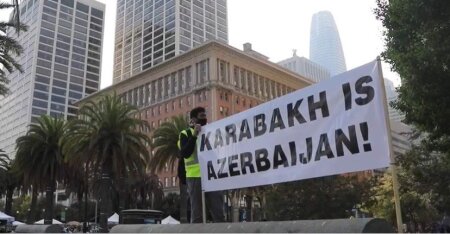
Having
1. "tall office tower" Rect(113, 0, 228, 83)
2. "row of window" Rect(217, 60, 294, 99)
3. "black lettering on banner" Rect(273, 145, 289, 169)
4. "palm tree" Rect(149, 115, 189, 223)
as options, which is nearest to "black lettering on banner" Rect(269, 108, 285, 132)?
"black lettering on banner" Rect(273, 145, 289, 169)

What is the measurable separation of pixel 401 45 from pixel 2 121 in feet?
546

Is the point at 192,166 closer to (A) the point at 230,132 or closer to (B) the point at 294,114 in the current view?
(A) the point at 230,132

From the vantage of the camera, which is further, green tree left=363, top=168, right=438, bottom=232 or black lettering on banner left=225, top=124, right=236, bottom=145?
green tree left=363, top=168, right=438, bottom=232

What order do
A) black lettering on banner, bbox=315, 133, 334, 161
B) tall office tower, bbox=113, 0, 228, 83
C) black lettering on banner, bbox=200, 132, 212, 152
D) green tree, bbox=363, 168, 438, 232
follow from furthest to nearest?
tall office tower, bbox=113, 0, 228, 83 < green tree, bbox=363, 168, 438, 232 < black lettering on banner, bbox=200, 132, 212, 152 < black lettering on banner, bbox=315, 133, 334, 161

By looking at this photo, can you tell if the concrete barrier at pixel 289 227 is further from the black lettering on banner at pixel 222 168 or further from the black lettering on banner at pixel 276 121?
the black lettering on banner at pixel 276 121

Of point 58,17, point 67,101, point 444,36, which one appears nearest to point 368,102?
point 444,36

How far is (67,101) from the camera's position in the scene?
492 feet

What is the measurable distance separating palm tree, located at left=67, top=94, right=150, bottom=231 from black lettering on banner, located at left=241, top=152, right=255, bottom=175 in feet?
84.1

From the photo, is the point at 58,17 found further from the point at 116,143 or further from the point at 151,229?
the point at 151,229

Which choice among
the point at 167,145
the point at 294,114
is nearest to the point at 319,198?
the point at 167,145

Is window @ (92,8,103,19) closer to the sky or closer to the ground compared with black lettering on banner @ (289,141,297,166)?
closer to the sky

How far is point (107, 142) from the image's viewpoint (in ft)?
101

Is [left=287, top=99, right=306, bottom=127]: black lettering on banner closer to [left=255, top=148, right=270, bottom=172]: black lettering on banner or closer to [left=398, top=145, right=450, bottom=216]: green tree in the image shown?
[left=255, top=148, right=270, bottom=172]: black lettering on banner

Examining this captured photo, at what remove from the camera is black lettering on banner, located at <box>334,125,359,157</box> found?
454cm
